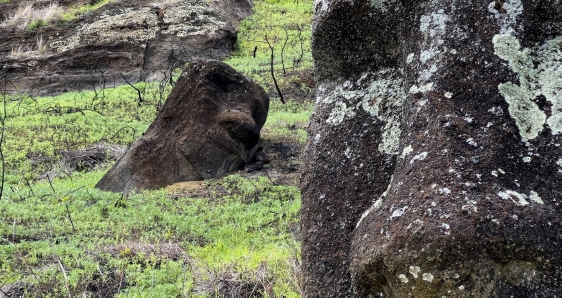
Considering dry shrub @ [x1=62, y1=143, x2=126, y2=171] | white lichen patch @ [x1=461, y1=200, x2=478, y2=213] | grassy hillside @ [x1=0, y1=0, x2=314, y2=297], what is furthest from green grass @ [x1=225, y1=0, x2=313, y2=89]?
white lichen patch @ [x1=461, y1=200, x2=478, y2=213]

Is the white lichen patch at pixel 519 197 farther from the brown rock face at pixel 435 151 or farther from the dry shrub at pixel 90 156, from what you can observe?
the dry shrub at pixel 90 156

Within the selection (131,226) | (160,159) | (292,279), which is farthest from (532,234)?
(160,159)

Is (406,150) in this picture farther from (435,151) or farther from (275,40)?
(275,40)

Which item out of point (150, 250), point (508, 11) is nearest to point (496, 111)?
point (508, 11)

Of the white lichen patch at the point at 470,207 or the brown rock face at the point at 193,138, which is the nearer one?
the white lichen patch at the point at 470,207

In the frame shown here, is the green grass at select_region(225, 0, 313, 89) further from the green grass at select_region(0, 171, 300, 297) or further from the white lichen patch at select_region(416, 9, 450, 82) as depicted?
the white lichen patch at select_region(416, 9, 450, 82)

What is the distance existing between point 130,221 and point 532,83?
18.2ft

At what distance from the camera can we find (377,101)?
2.23 meters

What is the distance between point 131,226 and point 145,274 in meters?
1.91

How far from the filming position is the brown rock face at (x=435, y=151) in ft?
5.15

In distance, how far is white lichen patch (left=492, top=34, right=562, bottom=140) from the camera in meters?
1.78

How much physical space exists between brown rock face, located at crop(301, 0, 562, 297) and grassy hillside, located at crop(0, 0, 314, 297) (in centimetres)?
162

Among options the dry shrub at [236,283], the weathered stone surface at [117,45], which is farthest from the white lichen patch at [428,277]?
the weathered stone surface at [117,45]

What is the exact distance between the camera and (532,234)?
5.10ft
